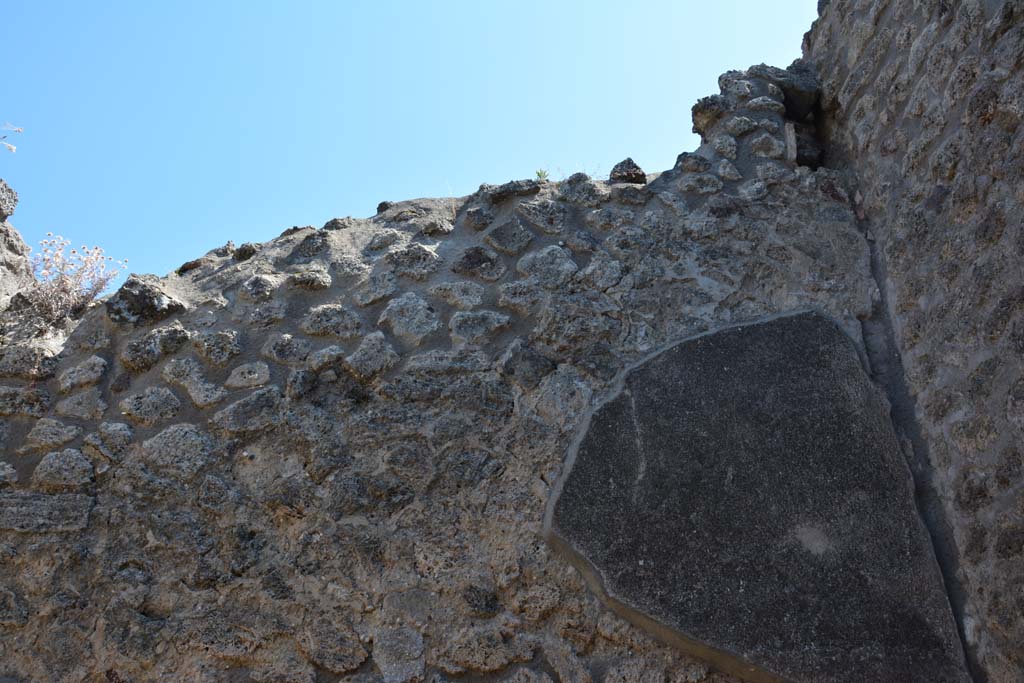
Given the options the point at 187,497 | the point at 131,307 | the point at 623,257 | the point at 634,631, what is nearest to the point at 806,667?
the point at 634,631

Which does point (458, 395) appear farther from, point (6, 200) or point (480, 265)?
point (6, 200)

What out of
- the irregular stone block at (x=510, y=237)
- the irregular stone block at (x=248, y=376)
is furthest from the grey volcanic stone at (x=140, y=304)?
the irregular stone block at (x=510, y=237)

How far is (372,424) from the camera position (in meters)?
2.61

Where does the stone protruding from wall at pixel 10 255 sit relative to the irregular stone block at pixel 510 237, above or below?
above

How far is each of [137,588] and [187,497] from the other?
261 mm

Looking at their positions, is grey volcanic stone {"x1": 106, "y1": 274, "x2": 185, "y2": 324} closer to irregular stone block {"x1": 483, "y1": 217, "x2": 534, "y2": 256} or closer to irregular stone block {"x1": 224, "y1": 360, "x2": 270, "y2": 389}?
irregular stone block {"x1": 224, "y1": 360, "x2": 270, "y2": 389}

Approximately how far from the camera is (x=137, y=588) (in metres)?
2.34

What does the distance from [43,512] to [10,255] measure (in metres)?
1.24

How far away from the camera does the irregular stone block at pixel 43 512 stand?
2430 mm

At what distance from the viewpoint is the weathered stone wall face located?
2.11 meters

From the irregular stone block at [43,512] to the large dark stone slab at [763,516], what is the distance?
127 centimetres

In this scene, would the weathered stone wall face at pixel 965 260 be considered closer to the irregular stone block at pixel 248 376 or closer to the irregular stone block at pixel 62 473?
the irregular stone block at pixel 248 376

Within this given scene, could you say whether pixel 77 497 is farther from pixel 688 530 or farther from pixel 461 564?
pixel 688 530

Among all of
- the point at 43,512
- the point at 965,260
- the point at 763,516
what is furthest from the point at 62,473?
the point at 965,260
